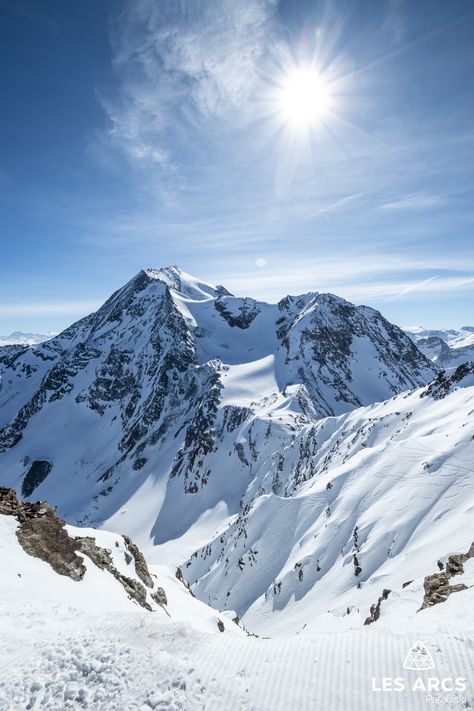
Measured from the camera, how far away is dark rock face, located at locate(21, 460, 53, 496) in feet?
560

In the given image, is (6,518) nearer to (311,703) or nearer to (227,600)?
(311,703)

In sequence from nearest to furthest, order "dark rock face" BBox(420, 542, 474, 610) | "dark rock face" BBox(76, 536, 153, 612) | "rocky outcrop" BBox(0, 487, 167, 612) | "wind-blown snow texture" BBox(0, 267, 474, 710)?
1. "wind-blown snow texture" BBox(0, 267, 474, 710)
2. "dark rock face" BBox(420, 542, 474, 610)
3. "rocky outcrop" BBox(0, 487, 167, 612)
4. "dark rock face" BBox(76, 536, 153, 612)

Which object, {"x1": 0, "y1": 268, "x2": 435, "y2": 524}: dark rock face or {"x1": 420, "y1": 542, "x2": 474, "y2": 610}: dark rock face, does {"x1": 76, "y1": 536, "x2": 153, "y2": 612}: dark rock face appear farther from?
{"x1": 0, "y1": 268, "x2": 435, "y2": 524}: dark rock face

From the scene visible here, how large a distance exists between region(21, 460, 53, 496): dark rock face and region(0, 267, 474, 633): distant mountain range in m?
0.64

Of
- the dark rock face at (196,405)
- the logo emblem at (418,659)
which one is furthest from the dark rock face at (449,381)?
the logo emblem at (418,659)

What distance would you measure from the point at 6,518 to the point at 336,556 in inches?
1257

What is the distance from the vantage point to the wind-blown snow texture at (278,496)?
398 inches

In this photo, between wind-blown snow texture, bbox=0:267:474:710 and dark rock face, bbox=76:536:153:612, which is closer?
wind-blown snow texture, bbox=0:267:474:710

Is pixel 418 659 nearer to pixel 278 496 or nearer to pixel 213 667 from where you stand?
pixel 213 667

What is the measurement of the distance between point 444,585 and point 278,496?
49.0 metres

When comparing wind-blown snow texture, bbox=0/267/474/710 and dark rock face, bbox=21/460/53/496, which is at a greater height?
wind-blown snow texture, bbox=0/267/474/710

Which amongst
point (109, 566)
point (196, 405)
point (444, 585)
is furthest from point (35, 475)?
point (444, 585)

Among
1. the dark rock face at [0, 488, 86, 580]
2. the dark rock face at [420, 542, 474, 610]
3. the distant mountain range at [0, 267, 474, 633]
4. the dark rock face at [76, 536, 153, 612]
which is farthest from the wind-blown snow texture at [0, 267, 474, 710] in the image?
the dark rock face at [76, 536, 153, 612]

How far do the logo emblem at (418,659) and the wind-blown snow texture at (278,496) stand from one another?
382 mm
